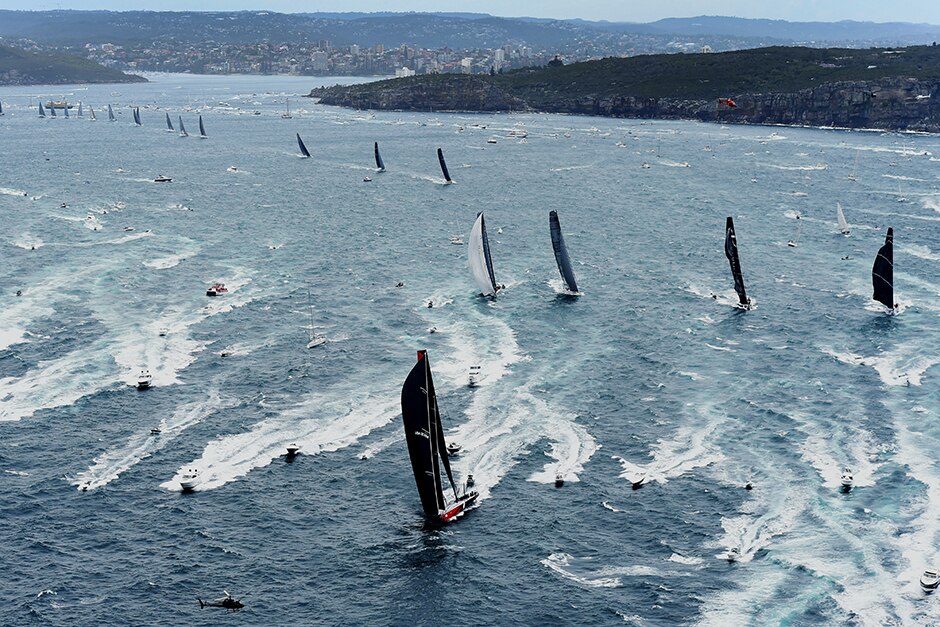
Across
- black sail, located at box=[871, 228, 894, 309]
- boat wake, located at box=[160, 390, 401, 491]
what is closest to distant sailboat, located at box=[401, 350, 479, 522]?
boat wake, located at box=[160, 390, 401, 491]

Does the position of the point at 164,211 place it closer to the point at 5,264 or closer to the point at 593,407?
the point at 5,264

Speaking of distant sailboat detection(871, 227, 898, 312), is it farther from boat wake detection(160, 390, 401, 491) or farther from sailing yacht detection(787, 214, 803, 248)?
boat wake detection(160, 390, 401, 491)

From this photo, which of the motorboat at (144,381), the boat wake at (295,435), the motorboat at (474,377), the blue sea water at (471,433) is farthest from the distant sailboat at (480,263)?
the motorboat at (144,381)

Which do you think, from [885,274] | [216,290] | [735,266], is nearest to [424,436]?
[216,290]

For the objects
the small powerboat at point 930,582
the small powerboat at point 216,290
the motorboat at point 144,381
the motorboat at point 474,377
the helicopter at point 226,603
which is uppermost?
the small powerboat at point 216,290

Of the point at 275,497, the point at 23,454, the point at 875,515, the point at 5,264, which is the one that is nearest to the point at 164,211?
the point at 5,264

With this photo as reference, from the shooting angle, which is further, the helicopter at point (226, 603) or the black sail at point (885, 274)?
the black sail at point (885, 274)

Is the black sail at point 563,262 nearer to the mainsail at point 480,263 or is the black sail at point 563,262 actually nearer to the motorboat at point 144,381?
the mainsail at point 480,263
